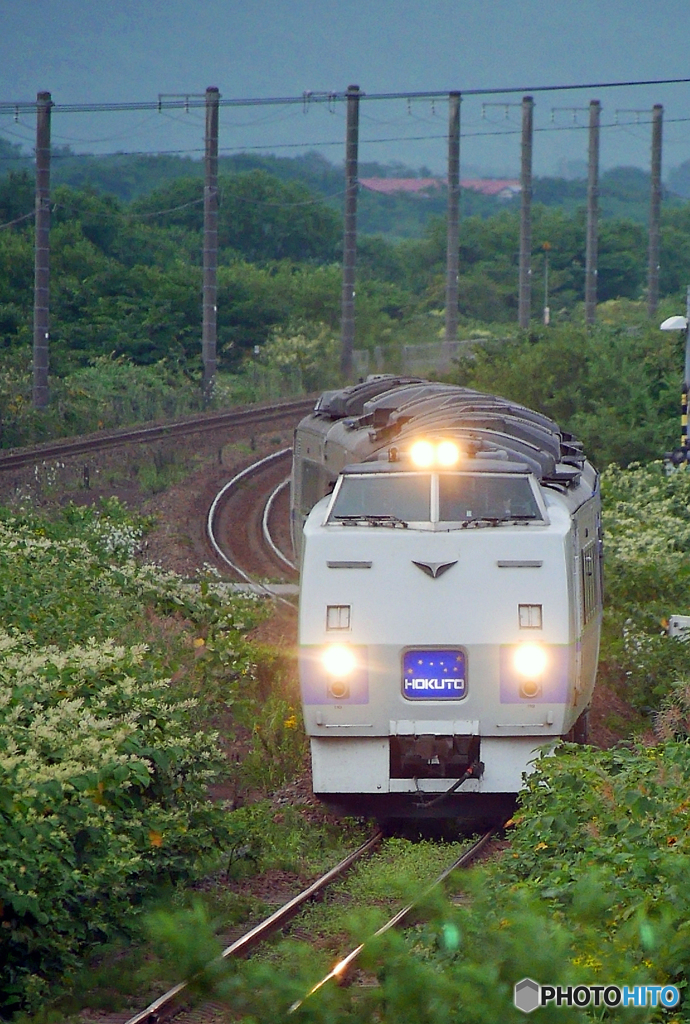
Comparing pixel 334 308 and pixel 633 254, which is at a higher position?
pixel 633 254

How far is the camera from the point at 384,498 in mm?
11367

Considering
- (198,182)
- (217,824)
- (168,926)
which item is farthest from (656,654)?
(198,182)

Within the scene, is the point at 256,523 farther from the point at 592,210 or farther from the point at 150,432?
the point at 592,210

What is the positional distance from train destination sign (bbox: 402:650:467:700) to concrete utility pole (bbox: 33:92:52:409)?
72.5ft

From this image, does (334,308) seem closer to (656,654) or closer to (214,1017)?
(656,654)

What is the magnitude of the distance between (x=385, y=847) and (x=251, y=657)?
10.2ft

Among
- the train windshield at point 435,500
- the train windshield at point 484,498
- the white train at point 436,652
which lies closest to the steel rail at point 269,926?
the white train at point 436,652

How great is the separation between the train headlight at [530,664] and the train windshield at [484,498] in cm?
112

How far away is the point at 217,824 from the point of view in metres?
9.23

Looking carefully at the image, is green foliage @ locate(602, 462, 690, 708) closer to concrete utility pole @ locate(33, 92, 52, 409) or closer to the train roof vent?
the train roof vent

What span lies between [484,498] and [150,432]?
20.1 meters

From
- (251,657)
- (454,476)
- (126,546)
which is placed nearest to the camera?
(454,476)

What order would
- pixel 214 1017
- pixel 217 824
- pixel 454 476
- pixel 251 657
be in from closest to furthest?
1. pixel 214 1017
2. pixel 217 824
3. pixel 454 476
4. pixel 251 657

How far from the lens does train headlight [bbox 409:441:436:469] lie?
11.6 meters
